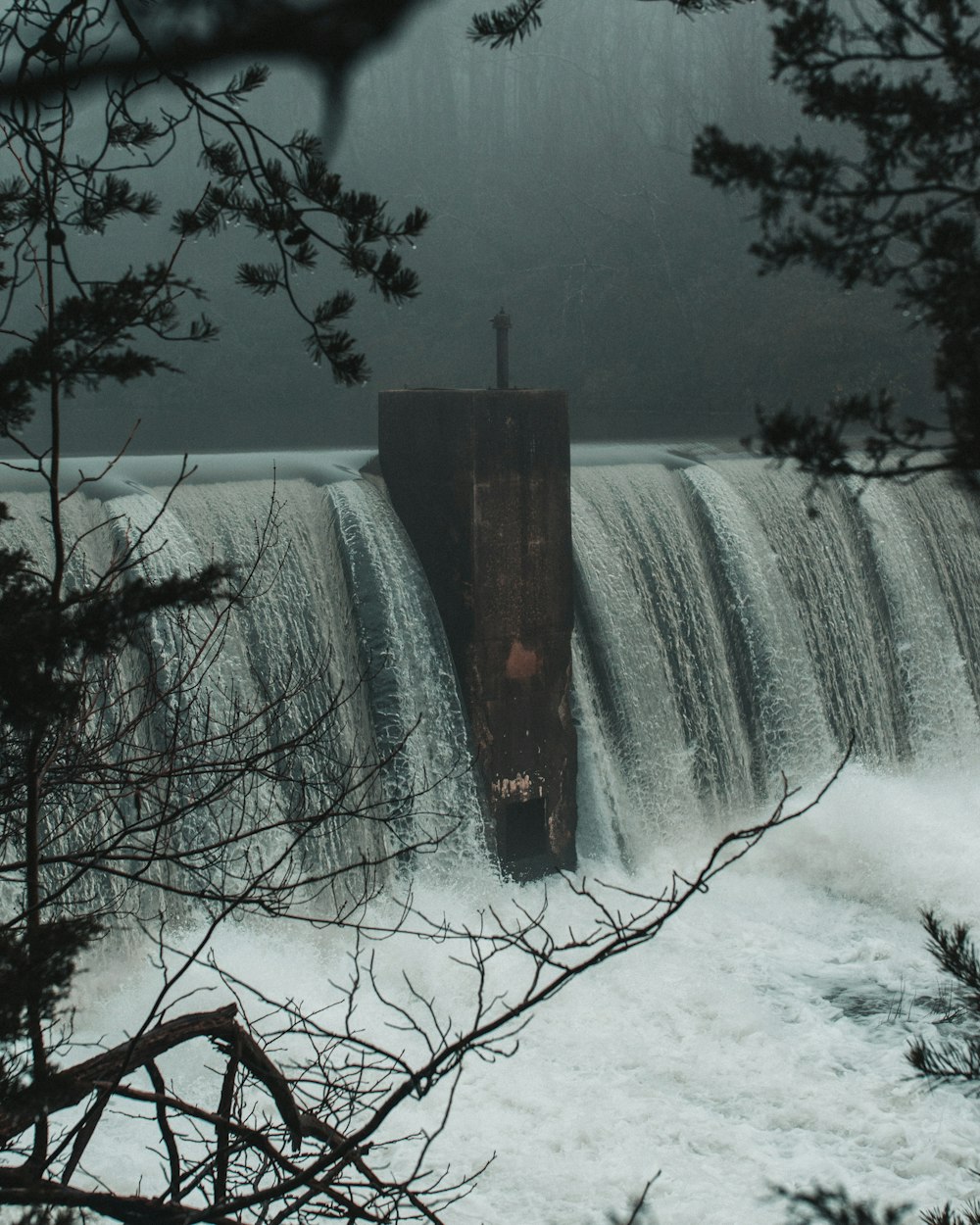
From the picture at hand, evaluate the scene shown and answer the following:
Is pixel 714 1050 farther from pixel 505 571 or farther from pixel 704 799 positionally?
pixel 505 571

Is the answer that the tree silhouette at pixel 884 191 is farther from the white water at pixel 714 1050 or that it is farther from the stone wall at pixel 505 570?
the stone wall at pixel 505 570

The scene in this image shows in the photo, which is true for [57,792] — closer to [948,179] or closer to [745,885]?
[948,179]

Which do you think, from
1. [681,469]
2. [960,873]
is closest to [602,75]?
[681,469]

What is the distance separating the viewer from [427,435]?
9891 mm

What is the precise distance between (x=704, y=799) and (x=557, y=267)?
24.2 meters

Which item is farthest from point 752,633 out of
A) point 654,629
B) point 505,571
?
point 505,571

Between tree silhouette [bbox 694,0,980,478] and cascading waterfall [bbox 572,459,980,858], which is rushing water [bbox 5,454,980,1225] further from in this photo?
tree silhouette [bbox 694,0,980,478]

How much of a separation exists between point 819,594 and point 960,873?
8.66ft

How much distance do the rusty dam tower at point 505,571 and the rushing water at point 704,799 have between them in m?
0.21

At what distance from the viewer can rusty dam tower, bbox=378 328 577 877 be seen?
31.8ft

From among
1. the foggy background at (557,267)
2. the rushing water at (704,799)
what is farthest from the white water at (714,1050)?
the foggy background at (557,267)

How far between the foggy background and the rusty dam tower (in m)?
14.3

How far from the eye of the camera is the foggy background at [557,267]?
28.0 meters

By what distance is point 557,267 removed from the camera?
109ft
